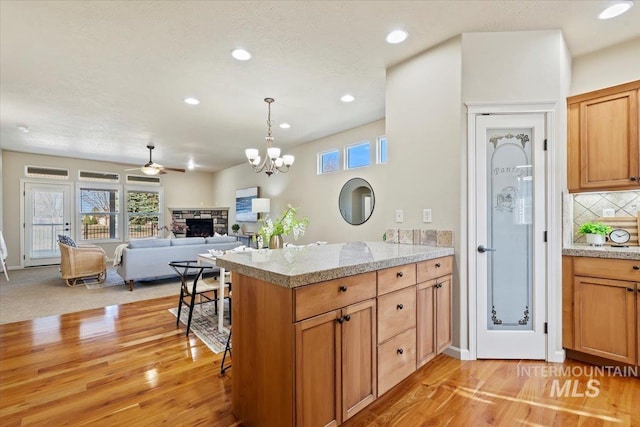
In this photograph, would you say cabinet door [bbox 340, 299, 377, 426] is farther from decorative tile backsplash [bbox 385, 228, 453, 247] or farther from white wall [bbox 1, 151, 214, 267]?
white wall [bbox 1, 151, 214, 267]

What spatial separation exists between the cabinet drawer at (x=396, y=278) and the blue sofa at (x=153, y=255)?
4469 mm

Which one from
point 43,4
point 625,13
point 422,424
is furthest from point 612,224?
point 43,4

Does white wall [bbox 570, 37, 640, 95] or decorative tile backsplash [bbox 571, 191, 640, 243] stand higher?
white wall [bbox 570, 37, 640, 95]

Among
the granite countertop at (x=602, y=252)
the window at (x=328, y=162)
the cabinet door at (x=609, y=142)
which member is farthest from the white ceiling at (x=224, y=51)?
the granite countertop at (x=602, y=252)

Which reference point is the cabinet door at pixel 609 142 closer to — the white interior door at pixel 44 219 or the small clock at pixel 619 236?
the small clock at pixel 619 236

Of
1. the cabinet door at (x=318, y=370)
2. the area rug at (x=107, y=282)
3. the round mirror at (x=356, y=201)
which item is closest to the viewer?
the cabinet door at (x=318, y=370)

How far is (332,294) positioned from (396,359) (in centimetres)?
81

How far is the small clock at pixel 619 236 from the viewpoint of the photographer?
2547 millimetres

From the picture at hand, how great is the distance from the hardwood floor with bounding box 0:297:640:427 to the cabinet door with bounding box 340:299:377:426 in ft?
0.75

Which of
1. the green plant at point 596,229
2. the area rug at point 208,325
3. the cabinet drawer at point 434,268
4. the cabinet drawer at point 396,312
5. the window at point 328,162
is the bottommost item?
the area rug at point 208,325

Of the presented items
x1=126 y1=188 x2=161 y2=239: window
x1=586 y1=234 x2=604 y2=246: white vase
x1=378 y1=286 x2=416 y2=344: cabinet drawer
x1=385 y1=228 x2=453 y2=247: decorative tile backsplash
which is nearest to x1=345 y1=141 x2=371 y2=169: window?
x1=385 y1=228 x2=453 y2=247: decorative tile backsplash

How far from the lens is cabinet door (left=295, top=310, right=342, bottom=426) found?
1.42 meters

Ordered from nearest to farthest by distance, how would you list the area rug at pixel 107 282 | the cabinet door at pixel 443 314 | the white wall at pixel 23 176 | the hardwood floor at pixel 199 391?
the hardwood floor at pixel 199 391
the cabinet door at pixel 443 314
the area rug at pixel 107 282
the white wall at pixel 23 176

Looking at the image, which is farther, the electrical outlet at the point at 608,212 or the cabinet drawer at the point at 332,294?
the electrical outlet at the point at 608,212
